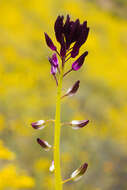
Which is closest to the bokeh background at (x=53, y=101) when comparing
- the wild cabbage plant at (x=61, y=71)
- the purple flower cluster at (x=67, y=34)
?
the wild cabbage plant at (x=61, y=71)

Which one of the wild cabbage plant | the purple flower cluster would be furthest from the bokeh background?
the purple flower cluster

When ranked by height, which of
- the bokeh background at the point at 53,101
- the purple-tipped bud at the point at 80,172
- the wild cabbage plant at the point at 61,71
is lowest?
the bokeh background at the point at 53,101

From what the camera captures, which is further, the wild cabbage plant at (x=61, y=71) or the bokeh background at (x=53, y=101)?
the bokeh background at (x=53, y=101)

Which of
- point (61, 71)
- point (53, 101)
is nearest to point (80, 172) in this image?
point (61, 71)

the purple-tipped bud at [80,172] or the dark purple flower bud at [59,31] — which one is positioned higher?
the dark purple flower bud at [59,31]

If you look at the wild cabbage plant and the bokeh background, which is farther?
the bokeh background

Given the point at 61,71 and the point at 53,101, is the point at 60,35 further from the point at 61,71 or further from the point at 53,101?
the point at 53,101

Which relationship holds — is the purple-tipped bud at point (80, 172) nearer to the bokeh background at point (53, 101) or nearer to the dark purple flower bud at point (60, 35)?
the dark purple flower bud at point (60, 35)

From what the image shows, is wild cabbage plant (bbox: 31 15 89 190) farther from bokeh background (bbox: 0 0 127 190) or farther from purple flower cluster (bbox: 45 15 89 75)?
bokeh background (bbox: 0 0 127 190)

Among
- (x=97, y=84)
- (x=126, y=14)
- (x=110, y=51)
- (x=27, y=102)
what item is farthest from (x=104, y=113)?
(x=126, y=14)

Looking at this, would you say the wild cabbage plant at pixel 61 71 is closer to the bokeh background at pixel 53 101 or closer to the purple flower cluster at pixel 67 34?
the purple flower cluster at pixel 67 34
